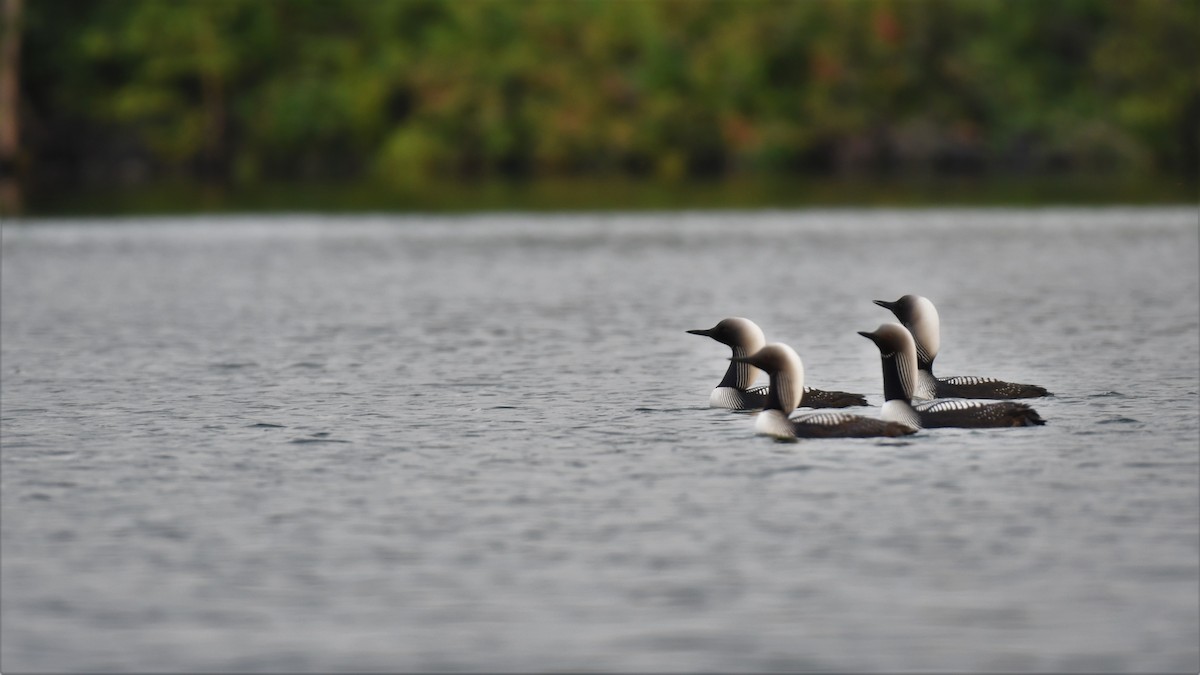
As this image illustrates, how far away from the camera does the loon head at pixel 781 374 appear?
1330 centimetres

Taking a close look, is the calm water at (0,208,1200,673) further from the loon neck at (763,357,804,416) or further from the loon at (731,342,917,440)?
the loon neck at (763,357,804,416)

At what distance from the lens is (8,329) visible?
70.3 ft

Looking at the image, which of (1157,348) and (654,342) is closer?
(1157,348)

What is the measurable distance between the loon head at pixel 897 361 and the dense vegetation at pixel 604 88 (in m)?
54.0

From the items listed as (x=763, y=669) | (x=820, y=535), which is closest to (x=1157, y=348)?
(x=820, y=535)

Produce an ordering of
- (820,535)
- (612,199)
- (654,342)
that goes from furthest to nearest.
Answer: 1. (612,199)
2. (654,342)
3. (820,535)

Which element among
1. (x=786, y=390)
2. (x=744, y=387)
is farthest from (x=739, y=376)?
(x=786, y=390)

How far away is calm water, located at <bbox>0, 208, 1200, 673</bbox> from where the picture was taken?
27.9ft

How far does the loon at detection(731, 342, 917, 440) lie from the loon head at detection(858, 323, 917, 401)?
1.26 ft

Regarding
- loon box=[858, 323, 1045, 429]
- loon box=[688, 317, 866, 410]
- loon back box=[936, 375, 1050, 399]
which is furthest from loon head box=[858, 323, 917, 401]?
loon back box=[936, 375, 1050, 399]

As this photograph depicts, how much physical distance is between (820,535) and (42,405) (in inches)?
277

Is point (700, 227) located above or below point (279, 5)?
below

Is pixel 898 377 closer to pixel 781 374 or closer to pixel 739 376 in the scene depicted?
pixel 781 374

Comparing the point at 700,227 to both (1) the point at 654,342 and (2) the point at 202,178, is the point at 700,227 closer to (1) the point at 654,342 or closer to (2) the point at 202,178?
(1) the point at 654,342
